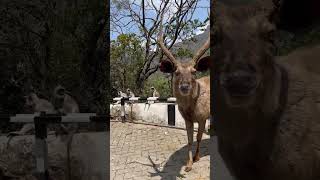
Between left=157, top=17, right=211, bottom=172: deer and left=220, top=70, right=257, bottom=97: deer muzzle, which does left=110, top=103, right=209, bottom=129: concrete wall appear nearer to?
left=157, top=17, right=211, bottom=172: deer

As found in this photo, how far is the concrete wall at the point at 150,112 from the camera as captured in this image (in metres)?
7.49

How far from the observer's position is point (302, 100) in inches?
65.4

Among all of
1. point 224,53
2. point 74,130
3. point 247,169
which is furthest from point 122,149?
point 224,53

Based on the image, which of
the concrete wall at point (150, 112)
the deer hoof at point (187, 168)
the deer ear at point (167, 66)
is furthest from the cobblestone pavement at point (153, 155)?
the deer ear at point (167, 66)

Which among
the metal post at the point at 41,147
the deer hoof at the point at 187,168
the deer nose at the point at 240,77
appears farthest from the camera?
the deer hoof at the point at 187,168

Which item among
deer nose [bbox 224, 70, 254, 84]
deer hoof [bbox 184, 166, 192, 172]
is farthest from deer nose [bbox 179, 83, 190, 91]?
deer nose [bbox 224, 70, 254, 84]

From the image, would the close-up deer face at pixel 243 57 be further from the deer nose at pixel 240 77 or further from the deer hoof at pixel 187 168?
the deer hoof at pixel 187 168

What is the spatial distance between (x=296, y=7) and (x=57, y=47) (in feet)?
6.05

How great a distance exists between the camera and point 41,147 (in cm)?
250

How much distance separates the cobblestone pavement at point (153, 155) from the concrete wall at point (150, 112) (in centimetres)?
50

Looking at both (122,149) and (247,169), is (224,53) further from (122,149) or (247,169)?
(122,149)

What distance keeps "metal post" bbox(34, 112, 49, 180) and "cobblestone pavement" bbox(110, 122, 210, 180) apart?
1.44 metres

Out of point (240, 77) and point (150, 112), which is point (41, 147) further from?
point (150, 112)

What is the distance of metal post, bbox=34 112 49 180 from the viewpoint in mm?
2479
